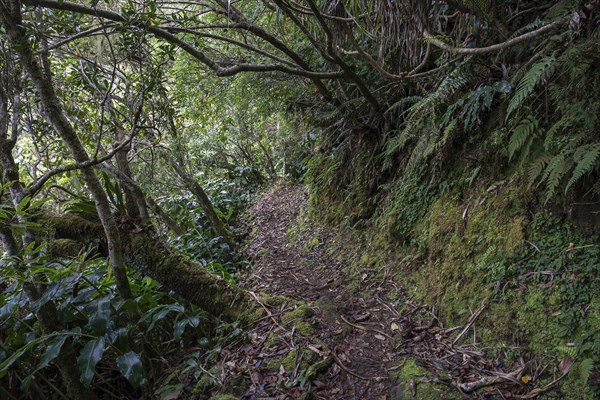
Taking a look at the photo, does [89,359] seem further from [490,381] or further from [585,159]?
[585,159]

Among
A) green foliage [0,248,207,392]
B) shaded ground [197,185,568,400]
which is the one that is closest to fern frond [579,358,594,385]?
shaded ground [197,185,568,400]

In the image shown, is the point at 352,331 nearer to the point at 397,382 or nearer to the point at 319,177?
the point at 397,382

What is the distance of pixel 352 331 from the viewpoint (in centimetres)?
295

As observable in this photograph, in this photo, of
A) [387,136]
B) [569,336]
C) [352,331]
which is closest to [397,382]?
[352,331]

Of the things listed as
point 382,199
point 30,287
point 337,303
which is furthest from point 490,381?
point 30,287

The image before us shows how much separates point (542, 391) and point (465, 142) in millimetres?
2039

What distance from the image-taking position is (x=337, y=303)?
137 inches

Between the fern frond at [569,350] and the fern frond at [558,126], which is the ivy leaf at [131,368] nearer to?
the fern frond at [569,350]

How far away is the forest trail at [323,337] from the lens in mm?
2408

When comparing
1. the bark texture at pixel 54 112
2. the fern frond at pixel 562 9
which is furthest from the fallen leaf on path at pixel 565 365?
the bark texture at pixel 54 112

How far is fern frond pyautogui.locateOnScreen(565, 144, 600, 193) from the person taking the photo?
2014 millimetres

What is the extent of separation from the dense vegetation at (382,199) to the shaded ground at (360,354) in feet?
0.54

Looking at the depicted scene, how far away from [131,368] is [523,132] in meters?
3.08

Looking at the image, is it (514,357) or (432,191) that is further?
(432,191)
